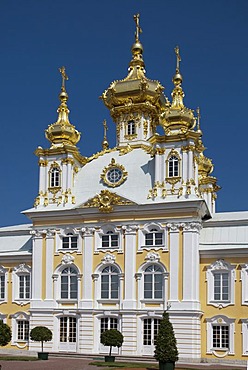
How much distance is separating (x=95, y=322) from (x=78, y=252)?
4474 mm

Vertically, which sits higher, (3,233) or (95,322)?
(3,233)

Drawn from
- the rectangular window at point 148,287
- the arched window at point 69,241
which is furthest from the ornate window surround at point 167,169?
the arched window at point 69,241

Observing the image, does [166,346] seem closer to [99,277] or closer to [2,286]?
[99,277]

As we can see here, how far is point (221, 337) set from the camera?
37562mm

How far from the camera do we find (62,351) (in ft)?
133

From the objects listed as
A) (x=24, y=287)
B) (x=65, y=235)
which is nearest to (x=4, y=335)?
(x=65, y=235)

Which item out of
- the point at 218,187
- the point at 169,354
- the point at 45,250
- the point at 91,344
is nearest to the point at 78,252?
the point at 45,250

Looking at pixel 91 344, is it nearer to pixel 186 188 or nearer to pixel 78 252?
pixel 78 252

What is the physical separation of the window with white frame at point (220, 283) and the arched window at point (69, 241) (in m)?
8.78

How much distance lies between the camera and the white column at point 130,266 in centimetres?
3919

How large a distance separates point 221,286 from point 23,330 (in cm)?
1350

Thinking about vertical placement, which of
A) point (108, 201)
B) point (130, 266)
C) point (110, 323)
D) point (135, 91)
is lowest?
point (110, 323)

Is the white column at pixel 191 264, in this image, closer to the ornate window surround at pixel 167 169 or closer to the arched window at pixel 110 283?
the ornate window surround at pixel 167 169

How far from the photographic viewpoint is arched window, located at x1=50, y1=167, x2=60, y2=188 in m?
43.2
